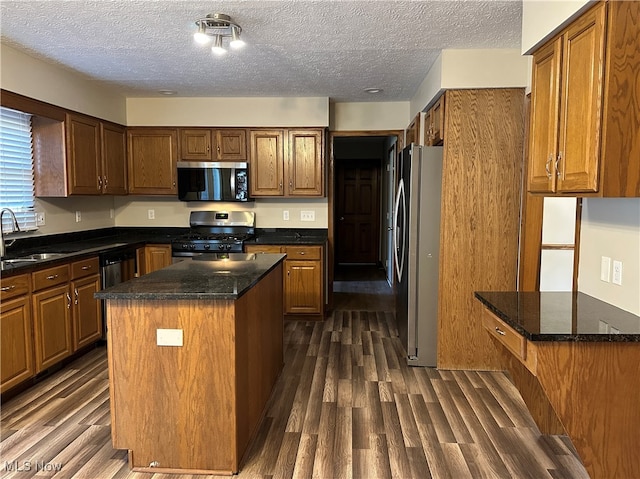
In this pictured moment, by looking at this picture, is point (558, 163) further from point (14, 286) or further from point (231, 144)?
point (231, 144)

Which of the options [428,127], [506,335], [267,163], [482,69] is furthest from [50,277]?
[482,69]

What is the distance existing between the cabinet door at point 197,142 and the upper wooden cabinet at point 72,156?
756 millimetres

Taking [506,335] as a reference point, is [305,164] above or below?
→ above

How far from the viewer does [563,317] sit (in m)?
1.97

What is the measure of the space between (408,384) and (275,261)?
1328 millimetres

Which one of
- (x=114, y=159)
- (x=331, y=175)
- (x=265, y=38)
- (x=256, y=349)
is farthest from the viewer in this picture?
(x=331, y=175)

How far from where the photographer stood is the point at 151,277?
247cm

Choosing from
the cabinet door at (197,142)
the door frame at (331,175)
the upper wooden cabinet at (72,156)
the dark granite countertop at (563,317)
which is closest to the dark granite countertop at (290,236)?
the door frame at (331,175)

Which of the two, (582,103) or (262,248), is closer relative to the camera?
(582,103)

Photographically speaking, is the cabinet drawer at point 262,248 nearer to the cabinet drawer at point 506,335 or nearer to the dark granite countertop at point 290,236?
the dark granite countertop at point 290,236

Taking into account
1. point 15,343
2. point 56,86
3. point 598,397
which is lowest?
point 15,343

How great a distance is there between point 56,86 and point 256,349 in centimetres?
293

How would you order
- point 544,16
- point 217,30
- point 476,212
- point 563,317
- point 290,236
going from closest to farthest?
1. point 563,317
2. point 544,16
3. point 217,30
4. point 476,212
5. point 290,236

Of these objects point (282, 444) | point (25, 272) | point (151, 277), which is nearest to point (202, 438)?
point (282, 444)
